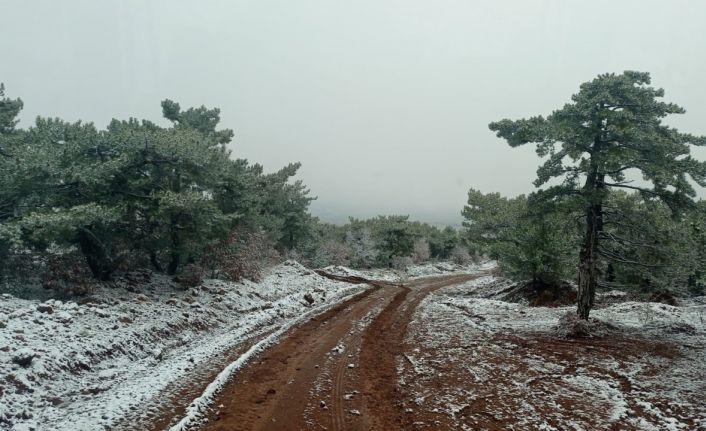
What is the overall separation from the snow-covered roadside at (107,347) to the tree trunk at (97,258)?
116cm

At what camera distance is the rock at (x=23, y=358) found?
28.1ft

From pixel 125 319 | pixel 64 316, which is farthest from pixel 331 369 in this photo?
pixel 64 316

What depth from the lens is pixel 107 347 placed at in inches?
424

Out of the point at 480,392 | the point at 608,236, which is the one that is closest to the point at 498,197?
the point at 608,236

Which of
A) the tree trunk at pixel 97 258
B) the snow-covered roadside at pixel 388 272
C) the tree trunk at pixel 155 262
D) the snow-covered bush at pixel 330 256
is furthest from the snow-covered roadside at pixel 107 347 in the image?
the snow-covered bush at pixel 330 256

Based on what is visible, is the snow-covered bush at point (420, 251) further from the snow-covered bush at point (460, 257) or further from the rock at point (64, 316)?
the rock at point (64, 316)

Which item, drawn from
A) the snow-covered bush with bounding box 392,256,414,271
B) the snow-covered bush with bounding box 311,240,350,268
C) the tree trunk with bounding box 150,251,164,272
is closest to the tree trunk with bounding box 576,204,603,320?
the tree trunk with bounding box 150,251,164,272

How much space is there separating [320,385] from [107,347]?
6.22 m

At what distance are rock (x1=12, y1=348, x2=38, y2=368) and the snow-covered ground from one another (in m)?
8.42

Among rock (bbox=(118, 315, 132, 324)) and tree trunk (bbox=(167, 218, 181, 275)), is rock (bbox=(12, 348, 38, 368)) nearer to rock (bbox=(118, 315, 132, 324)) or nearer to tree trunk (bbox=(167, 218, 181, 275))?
rock (bbox=(118, 315, 132, 324))

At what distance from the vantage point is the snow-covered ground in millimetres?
7703

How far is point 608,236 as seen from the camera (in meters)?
13.9

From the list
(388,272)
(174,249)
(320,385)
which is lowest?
(320,385)

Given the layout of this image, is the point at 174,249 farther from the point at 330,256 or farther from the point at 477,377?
the point at 330,256
